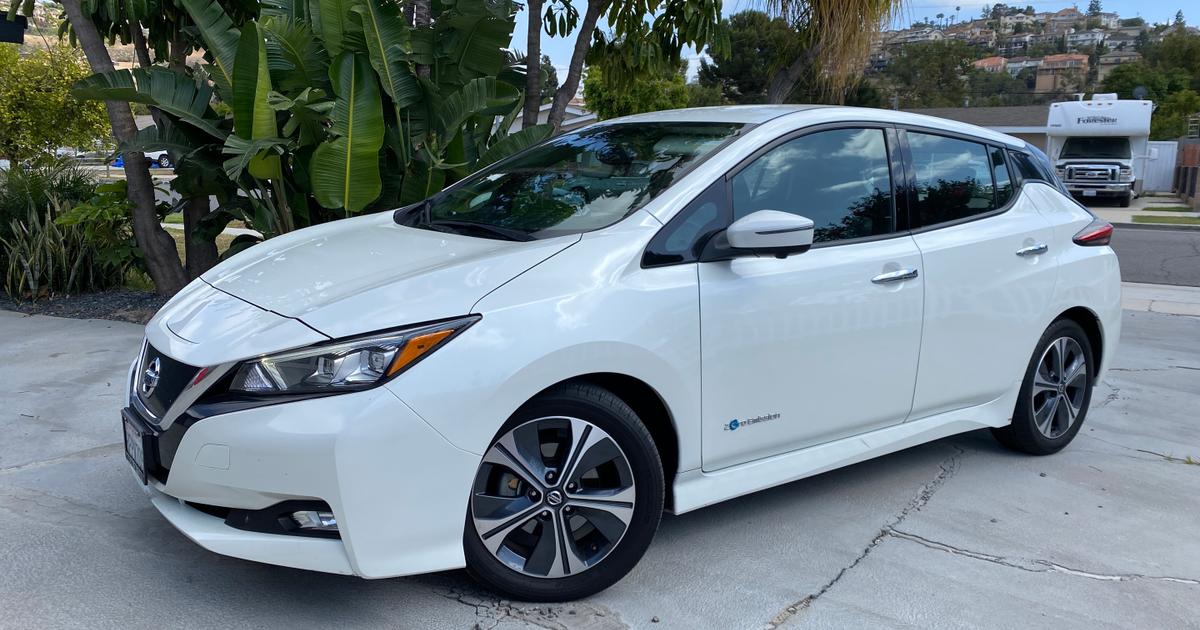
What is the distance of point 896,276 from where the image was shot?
4.16 m

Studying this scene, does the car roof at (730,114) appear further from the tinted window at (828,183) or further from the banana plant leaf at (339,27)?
the banana plant leaf at (339,27)

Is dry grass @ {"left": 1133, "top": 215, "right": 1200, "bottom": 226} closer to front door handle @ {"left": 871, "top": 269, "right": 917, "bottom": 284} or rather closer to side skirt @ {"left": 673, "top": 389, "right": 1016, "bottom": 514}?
side skirt @ {"left": 673, "top": 389, "right": 1016, "bottom": 514}

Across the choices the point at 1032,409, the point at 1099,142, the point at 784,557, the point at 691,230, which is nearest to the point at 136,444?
the point at 691,230

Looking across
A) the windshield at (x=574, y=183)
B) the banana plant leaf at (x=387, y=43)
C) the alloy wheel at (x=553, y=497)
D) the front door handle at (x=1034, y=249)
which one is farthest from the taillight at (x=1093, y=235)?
the banana plant leaf at (x=387, y=43)

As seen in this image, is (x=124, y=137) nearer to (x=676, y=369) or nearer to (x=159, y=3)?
(x=159, y=3)

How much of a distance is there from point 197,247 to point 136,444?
5688 mm

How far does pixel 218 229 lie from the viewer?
7801 mm

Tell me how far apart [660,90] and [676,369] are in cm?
3280

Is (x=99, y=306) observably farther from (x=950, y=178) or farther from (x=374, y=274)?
(x=950, y=178)

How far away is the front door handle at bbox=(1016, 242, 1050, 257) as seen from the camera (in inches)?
186

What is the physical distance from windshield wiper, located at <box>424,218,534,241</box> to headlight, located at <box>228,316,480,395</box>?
859mm

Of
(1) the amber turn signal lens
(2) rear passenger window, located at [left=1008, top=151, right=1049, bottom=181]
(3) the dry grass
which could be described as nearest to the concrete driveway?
(1) the amber turn signal lens

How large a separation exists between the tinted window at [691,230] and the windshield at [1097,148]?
27.4 m

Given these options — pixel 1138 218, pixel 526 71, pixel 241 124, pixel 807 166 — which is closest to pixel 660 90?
pixel 1138 218
